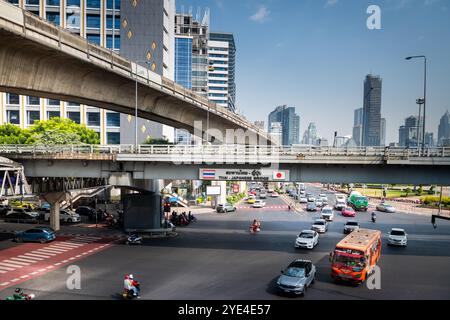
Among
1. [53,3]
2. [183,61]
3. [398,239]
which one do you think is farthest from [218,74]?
[398,239]

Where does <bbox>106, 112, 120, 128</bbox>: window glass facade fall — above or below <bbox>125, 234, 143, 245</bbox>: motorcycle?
above

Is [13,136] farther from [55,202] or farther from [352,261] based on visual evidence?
[352,261]

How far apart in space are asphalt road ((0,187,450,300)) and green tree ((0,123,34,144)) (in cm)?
2956

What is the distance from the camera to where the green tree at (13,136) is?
56922 mm

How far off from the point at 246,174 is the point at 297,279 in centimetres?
1114

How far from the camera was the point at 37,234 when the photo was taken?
32281 mm

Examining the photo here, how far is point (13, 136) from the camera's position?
2259 inches

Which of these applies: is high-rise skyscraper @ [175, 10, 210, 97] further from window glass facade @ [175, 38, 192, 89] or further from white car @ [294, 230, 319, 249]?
white car @ [294, 230, 319, 249]

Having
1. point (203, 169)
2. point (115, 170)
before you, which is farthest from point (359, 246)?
point (115, 170)

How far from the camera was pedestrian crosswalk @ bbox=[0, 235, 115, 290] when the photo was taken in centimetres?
2328

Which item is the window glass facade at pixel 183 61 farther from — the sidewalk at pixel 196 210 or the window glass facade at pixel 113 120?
the sidewalk at pixel 196 210

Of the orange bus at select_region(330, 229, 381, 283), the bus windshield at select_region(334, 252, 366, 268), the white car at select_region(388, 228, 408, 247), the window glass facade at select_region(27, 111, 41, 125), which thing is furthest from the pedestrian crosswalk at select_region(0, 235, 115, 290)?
the window glass facade at select_region(27, 111, 41, 125)

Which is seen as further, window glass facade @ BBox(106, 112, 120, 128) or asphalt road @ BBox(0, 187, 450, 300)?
window glass facade @ BBox(106, 112, 120, 128)
